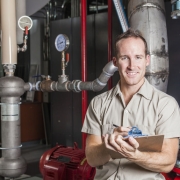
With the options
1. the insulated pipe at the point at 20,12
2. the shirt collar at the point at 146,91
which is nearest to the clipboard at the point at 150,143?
the shirt collar at the point at 146,91

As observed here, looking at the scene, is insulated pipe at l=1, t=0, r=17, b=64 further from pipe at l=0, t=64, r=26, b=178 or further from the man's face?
the man's face

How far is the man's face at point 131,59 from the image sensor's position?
136cm

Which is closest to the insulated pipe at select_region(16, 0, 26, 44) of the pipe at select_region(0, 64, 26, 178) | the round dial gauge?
the round dial gauge

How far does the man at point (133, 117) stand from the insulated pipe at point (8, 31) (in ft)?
4.16

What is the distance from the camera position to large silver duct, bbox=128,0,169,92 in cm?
212

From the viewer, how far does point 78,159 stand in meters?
2.26

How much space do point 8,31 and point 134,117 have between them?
1.49 meters

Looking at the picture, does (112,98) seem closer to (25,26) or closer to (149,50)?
(149,50)

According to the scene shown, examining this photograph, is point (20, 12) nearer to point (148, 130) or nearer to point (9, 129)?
point (9, 129)

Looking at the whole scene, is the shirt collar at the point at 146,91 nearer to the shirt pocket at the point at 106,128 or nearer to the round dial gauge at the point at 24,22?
the shirt pocket at the point at 106,128

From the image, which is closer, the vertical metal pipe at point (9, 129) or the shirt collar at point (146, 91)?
the shirt collar at point (146, 91)

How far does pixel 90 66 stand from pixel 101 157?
2168 millimetres

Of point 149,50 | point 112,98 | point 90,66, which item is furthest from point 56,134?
point 112,98

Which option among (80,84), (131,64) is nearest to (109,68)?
(80,84)
